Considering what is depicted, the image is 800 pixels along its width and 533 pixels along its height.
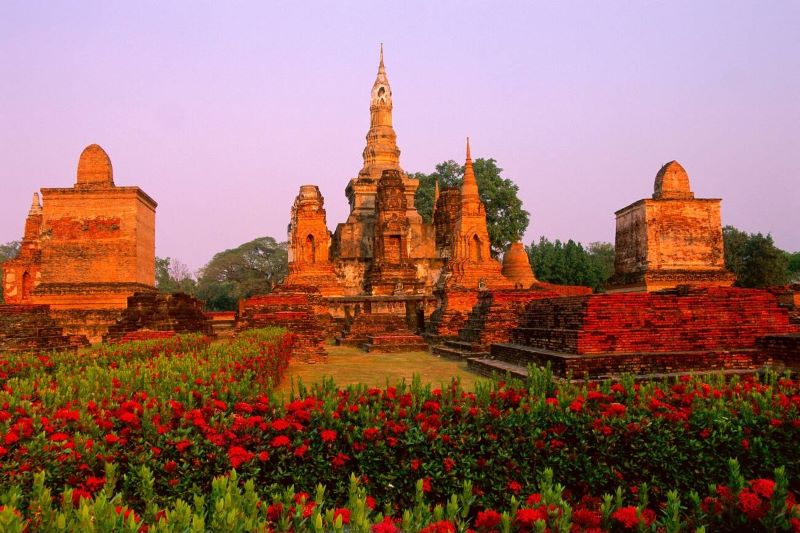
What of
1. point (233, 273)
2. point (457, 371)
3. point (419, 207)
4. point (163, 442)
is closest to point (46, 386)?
point (163, 442)

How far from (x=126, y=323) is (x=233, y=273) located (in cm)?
4542

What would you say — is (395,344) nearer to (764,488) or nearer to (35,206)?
(764,488)

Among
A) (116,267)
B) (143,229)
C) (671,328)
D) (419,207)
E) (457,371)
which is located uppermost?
(419,207)

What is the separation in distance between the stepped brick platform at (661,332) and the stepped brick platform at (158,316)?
34.0 ft

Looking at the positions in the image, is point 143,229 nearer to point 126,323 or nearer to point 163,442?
point 126,323

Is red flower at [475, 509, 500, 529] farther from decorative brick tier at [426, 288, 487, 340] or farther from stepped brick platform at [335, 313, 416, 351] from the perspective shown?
decorative brick tier at [426, 288, 487, 340]

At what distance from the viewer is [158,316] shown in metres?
15.9

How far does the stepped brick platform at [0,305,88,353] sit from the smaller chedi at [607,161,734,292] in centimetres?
1751

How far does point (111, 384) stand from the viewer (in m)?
5.41

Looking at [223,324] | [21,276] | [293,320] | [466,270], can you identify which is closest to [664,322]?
[293,320]

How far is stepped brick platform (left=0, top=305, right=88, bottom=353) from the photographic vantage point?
12141 mm

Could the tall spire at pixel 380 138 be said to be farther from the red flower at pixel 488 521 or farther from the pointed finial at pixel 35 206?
the red flower at pixel 488 521

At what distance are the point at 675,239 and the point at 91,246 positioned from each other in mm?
19276

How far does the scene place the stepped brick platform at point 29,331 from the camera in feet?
39.8
